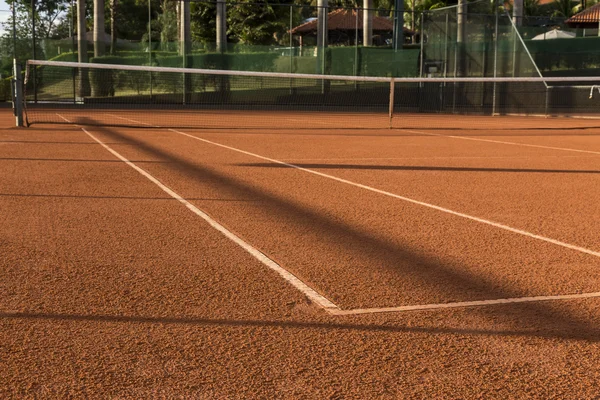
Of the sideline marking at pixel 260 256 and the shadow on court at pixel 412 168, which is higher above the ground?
the shadow on court at pixel 412 168

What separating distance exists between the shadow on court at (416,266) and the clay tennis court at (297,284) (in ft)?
0.06

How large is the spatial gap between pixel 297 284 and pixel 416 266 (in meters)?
0.85

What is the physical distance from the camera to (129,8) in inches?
3113

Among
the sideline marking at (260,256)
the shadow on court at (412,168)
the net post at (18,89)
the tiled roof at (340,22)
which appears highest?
the tiled roof at (340,22)

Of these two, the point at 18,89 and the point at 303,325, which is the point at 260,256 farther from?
the point at 18,89

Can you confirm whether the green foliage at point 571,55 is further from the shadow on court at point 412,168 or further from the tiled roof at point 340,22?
the tiled roof at point 340,22

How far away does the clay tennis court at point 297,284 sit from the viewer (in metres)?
3.10

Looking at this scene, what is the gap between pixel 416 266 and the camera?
4898 mm

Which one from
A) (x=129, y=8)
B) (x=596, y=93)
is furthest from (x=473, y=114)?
(x=129, y=8)

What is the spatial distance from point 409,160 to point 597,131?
9417 millimetres

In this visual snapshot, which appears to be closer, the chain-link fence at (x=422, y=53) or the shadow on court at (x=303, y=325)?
the shadow on court at (x=303, y=325)

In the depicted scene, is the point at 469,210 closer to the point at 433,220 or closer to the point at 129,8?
the point at 433,220

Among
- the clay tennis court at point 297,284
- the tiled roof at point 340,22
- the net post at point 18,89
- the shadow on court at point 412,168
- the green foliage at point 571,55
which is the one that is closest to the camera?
the clay tennis court at point 297,284

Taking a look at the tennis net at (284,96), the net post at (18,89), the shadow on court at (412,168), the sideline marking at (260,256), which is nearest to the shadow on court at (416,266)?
the sideline marking at (260,256)
